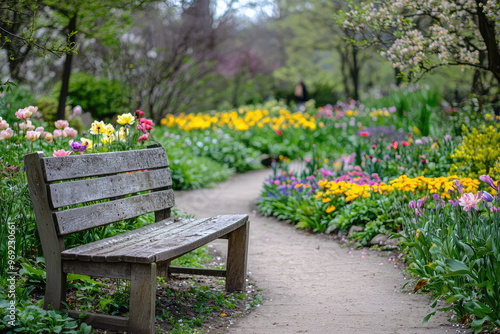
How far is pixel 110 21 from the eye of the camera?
5.89 metres

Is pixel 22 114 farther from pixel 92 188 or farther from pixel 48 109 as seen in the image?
pixel 48 109

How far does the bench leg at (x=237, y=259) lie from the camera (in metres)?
3.39

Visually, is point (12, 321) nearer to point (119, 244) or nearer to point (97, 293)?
point (119, 244)

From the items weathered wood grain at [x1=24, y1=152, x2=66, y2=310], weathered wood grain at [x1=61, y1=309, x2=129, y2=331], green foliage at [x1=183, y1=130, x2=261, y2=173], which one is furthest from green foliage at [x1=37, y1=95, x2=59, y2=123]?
weathered wood grain at [x1=61, y1=309, x2=129, y2=331]

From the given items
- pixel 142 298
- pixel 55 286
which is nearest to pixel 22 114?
pixel 55 286

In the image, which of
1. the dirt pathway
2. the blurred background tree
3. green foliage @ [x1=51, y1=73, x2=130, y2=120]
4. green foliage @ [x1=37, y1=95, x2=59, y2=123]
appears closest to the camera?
the dirt pathway

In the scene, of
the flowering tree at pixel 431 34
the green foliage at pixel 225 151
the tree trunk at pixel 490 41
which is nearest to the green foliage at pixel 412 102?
the green foliage at pixel 225 151

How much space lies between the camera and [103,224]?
9.05 feet

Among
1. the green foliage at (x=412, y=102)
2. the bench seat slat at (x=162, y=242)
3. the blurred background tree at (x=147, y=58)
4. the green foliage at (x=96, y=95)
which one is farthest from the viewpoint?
the green foliage at (x=96, y=95)

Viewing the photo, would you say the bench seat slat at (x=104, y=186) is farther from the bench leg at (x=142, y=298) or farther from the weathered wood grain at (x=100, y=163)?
the bench leg at (x=142, y=298)

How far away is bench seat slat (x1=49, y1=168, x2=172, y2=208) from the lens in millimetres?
2479

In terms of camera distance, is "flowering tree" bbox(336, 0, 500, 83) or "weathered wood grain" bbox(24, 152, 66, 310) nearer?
"weathered wood grain" bbox(24, 152, 66, 310)

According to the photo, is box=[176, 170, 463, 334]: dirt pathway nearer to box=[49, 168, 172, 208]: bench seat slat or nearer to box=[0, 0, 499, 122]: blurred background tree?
box=[49, 168, 172, 208]: bench seat slat

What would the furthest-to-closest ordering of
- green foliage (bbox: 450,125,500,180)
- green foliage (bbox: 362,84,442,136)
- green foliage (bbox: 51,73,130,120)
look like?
green foliage (bbox: 51,73,130,120), green foliage (bbox: 362,84,442,136), green foliage (bbox: 450,125,500,180)
